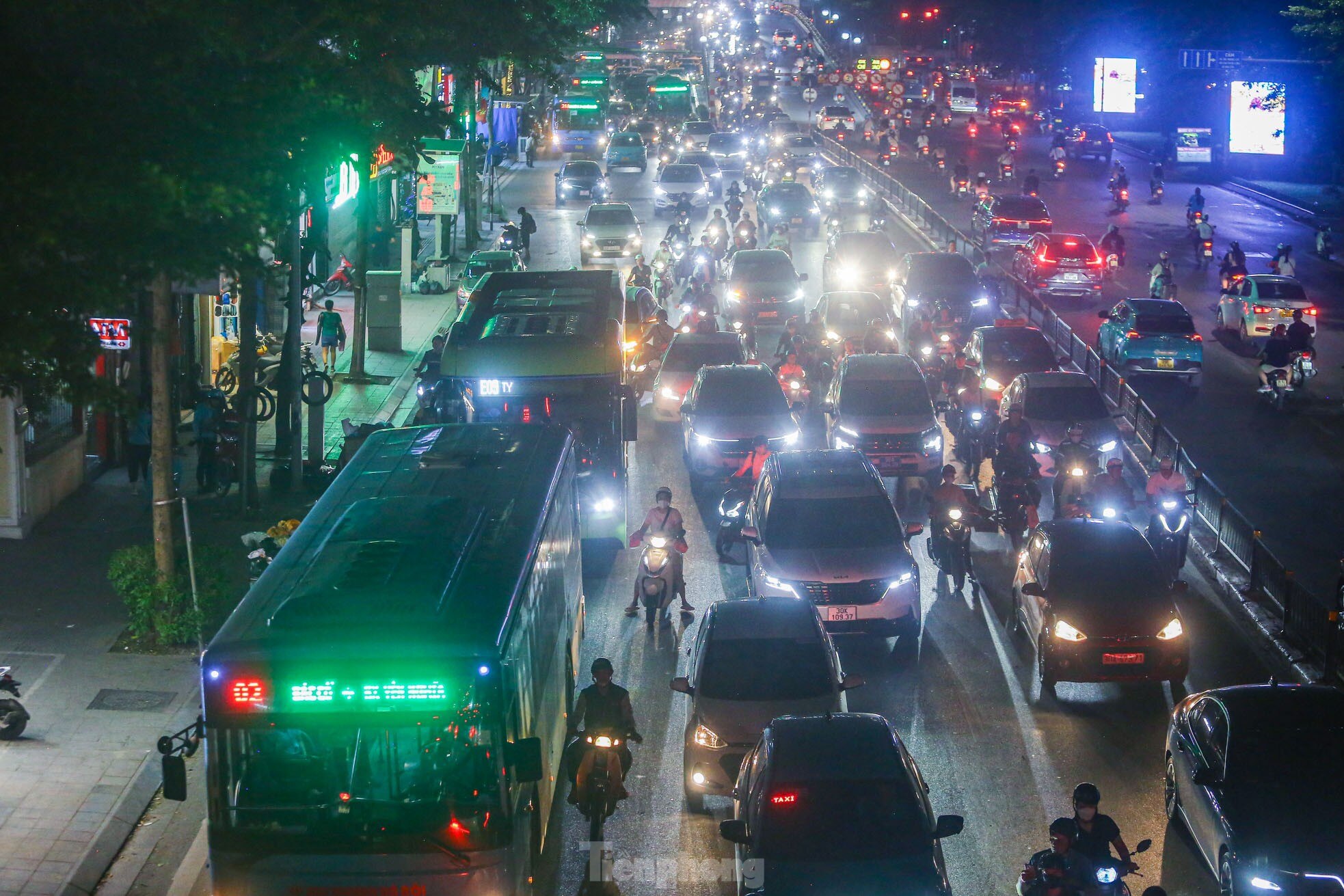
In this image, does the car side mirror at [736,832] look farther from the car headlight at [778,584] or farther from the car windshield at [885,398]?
the car windshield at [885,398]

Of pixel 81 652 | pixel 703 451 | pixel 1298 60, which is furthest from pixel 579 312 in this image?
pixel 1298 60

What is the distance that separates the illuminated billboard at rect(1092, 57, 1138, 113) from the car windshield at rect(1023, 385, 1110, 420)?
62821 millimetres

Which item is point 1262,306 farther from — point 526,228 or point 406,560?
point 406,560

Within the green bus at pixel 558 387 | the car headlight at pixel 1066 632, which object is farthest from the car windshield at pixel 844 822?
the green bus at pixel 558 387

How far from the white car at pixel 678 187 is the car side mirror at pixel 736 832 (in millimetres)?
47984

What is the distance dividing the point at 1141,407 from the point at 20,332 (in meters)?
19.7

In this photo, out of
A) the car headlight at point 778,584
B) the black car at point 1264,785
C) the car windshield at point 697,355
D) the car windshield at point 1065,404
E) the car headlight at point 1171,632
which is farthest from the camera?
the car windshield at point 697,355

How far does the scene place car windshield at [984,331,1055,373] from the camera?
28.1 meters

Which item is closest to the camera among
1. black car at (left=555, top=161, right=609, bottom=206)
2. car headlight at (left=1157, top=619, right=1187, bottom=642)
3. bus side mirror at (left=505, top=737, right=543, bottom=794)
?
bus side mirror at (left=505, top=737, right=543, bottom=794)

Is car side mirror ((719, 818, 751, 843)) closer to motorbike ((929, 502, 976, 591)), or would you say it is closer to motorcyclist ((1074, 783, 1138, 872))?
motorcyclist ((1074, 783, 1138, 872))

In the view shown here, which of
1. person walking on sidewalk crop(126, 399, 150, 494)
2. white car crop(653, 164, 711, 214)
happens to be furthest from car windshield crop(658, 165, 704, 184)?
person walking on sidewalk crop(126, 399, 150, 494)

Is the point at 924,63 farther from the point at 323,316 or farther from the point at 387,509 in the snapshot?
the point at 387,509

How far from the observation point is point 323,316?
3200cm

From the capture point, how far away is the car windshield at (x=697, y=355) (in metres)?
27.8
